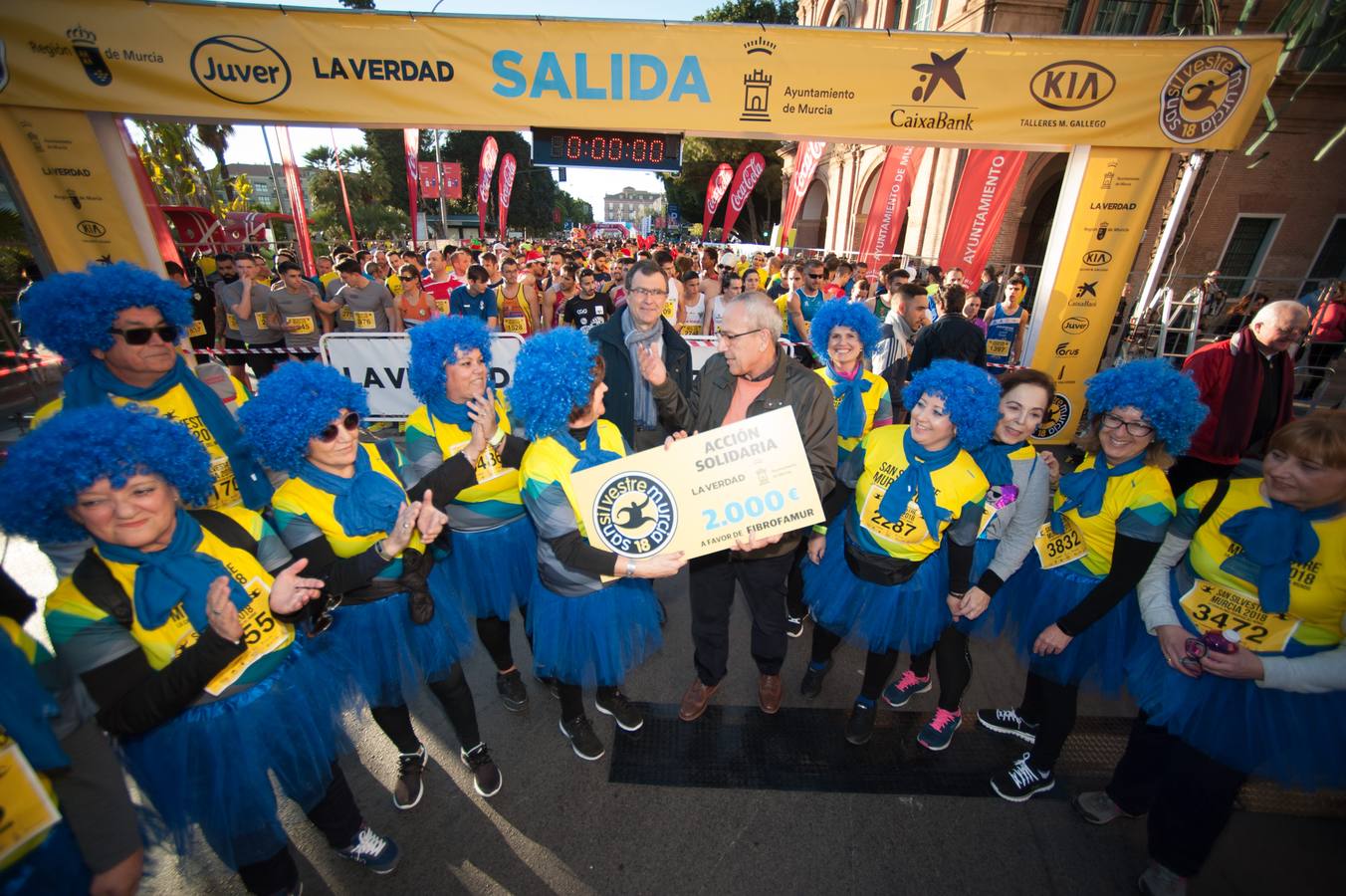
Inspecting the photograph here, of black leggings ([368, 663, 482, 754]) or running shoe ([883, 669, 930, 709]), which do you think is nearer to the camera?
black leggings ([368, 663, 482, 754])

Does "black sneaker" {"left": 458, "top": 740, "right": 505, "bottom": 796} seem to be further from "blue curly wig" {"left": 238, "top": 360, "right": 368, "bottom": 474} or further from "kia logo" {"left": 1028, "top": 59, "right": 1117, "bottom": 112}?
"kia logo" {"left": 1028, "top": 59, "right": 1117, "bottom": 112}

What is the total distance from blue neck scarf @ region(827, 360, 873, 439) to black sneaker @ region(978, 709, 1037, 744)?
199cm

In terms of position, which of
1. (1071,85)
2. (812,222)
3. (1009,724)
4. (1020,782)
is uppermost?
(1071,85)

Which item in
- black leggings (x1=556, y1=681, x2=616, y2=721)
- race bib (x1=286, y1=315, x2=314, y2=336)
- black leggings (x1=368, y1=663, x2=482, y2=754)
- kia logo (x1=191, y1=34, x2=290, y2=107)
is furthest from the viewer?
race bib (x1=286, y1=315, x2=314, y2=336)

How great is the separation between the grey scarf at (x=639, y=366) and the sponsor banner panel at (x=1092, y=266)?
572 centimetres

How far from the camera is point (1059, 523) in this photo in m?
2.77

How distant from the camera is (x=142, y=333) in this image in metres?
2.73

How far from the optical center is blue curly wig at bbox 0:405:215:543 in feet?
5.17

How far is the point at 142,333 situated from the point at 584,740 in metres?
3.27

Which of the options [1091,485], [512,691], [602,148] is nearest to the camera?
[1091,485]

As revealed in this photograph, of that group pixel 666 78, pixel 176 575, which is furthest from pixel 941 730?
pixel 666 78

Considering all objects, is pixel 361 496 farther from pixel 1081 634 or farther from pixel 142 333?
pixel 1081 634

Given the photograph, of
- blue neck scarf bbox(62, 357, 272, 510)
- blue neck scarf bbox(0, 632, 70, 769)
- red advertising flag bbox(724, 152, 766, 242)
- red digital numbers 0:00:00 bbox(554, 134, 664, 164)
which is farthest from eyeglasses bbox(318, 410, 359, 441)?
red advertising flag bbox(724, 152, 766, 242)

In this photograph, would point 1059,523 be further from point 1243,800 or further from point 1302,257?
point 1302,257
